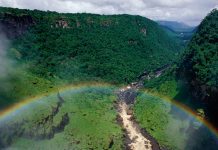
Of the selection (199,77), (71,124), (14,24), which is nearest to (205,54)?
(199,77)

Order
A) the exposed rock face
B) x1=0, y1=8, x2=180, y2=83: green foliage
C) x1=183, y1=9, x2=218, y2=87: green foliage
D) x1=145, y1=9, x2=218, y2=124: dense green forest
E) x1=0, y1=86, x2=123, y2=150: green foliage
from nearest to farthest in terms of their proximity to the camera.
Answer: x1=0, y1=86, x2=123, y2=150: green foliage → x1=145, y1=9, x2=218, y2=124: dense green forest → x1=183, y1=9, x2=218, y2=87: green foliage → the exposed rock face → x1=0, y1=8, x2=180, y2=83: green foliage

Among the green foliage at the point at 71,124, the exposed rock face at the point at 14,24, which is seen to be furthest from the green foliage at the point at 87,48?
the green foliage at the point at 71,124

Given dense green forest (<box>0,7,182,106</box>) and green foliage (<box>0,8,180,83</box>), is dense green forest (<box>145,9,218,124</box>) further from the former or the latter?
dense green forest (<box>0,7,182,106</box>)

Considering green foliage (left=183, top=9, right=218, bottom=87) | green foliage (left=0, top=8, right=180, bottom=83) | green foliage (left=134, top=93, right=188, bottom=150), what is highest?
green foliage (left=183, top=9, right=218, bottom=87)

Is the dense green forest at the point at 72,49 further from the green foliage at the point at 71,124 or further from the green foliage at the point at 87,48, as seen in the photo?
the green foliage at the point at 71,124

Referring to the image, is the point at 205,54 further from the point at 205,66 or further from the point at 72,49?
the point at 72,49

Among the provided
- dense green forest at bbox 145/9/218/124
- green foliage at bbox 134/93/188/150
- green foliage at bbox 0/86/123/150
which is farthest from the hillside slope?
green foliage at bbox 0/86/123/150

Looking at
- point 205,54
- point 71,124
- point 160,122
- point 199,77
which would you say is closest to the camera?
point 71,124
